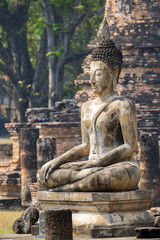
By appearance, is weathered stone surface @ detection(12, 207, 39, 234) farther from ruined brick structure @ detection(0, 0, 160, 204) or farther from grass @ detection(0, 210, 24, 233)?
ruined brick structure @ detection(0, 0, 160, 204)

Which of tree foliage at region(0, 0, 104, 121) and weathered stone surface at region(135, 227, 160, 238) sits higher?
tree foliage at region(0, 0, 104, 121)

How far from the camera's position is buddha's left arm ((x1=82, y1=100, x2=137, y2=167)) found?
818 centimetres

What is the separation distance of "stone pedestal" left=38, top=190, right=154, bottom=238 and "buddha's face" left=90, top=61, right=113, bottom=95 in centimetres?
123

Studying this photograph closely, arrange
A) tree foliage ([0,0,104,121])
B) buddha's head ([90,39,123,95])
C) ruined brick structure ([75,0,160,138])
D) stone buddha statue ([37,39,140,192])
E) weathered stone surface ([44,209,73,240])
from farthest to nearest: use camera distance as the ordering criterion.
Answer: tree foliage ([0,0,104,121]), ruined brick structure ([75,0,160,138]), buddha's head ([90,39,123,95]), stone buddha statue ([37,39,140,192]), weathered stone surface ([44,209,73,240])

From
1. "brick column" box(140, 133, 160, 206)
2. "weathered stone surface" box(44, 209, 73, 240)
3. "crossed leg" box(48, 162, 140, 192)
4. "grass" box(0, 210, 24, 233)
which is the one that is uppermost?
"crossed leg" box(48, 162, 140, 192)

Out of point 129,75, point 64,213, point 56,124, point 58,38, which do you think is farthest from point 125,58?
point 64,213

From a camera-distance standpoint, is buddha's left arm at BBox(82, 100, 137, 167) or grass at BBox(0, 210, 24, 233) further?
grass at BBox(0, 210, 24, 233)

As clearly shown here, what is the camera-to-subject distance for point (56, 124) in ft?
65.3

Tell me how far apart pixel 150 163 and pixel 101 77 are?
26.3 feet

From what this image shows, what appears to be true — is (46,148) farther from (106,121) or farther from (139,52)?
(106,121)

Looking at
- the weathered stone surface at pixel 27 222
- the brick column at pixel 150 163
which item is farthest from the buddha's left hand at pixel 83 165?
the brick column at pixel 150 163

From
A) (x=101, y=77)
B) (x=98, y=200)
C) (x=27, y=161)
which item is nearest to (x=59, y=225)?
(x=98, y=200)

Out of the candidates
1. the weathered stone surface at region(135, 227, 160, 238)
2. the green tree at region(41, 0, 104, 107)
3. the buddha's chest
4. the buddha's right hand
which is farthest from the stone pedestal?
the green tree at region(41, 0, 104, 107)

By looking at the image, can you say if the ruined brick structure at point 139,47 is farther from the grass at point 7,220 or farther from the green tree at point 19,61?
the green tree at point 19,61
